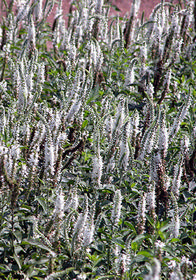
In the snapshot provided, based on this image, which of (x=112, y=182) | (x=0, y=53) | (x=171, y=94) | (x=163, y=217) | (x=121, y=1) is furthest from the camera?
(x=121, y=1)

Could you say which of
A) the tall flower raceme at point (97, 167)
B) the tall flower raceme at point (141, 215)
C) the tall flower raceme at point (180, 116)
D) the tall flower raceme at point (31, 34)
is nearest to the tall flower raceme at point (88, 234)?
the tall flower raceme at point (141, 215)

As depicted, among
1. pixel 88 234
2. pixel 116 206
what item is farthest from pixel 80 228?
pixel 116 206

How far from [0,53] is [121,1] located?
39.3 feet

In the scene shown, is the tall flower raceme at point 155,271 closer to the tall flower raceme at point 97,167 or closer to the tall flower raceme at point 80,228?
the tall flower raceme at point 80,228

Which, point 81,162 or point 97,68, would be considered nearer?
point 81,162

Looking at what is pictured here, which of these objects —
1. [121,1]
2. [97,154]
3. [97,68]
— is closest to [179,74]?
[97,68]

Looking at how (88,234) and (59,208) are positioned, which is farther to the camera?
(59,208)

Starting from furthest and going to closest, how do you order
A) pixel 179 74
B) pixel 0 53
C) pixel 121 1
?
pixel 121 1 → pixel 179 74 → pixel 0 53

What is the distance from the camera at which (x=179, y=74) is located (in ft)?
24.9

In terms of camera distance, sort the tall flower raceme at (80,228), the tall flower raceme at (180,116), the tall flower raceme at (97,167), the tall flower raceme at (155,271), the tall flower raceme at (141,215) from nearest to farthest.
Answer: the tall flower raceme at (155,271), the tall flower raceme at (80,228), the tall flower raceme at (141,215), the tall flower raceme at (97,167), the tall flower raceme at (180,116)

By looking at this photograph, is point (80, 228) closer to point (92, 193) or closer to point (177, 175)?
point (177, 175)

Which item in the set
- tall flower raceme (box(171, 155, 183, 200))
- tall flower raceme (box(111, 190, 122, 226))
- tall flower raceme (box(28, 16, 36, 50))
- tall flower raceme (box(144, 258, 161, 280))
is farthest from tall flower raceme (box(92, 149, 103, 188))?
tall flower raceme (box(28, 16, 36, 50))

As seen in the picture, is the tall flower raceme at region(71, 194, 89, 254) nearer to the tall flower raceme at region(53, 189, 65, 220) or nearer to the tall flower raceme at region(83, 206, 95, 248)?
the tall flower raceme at region(83, 206, 95, 248)

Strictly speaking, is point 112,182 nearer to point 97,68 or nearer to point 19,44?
Result: point 97,68
